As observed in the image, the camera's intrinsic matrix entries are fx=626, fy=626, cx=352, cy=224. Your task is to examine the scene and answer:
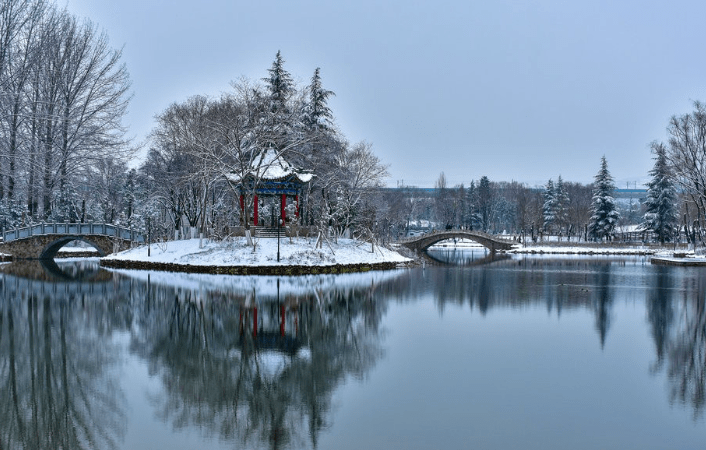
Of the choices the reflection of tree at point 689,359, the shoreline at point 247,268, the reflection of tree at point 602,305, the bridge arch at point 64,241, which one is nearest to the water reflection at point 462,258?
the shoreline at point 247,268

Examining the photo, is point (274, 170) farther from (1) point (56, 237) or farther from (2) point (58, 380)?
(2) point (58, 380)

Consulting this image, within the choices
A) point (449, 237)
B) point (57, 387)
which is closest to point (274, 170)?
point (57, 387)

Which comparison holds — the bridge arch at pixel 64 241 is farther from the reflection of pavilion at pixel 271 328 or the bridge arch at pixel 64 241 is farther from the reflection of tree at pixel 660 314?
the reflection of tree at pixel 660 314

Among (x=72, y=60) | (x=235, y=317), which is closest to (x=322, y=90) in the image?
(x=72, y=60)

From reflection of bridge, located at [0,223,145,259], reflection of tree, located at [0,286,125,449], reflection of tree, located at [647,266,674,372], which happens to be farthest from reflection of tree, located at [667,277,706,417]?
reflection of bridge, located at [0,223,145,259]

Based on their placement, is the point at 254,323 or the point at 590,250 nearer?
the point at 254,323

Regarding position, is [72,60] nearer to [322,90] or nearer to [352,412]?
[322,90]

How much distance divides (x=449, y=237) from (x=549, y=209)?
30.1 metres

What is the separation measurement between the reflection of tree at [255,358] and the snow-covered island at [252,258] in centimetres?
1195

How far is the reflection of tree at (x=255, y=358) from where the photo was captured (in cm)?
919

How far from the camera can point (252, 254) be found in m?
36.1

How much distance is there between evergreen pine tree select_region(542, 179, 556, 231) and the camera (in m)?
96.9

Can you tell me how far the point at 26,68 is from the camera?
2916 cm

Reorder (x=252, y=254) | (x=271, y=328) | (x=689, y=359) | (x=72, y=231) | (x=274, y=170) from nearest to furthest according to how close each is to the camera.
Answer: (x=689, y=359)
(x=271, y=328)
(x=252, y=254)
(x=274, y=170)
(x=72, y=231)
